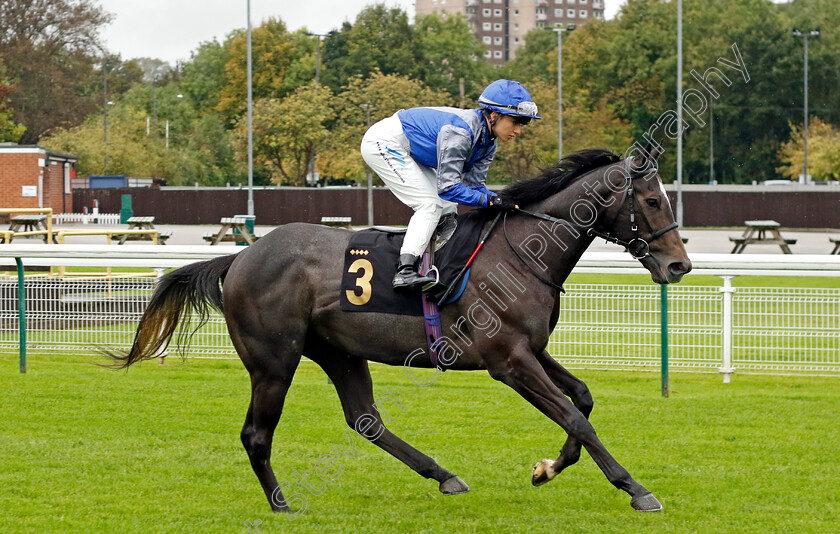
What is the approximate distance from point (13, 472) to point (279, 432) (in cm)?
167

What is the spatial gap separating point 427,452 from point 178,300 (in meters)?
1.72

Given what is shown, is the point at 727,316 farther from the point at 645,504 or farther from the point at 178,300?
the point at 178,300

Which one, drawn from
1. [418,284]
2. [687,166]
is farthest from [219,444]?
[687,166]

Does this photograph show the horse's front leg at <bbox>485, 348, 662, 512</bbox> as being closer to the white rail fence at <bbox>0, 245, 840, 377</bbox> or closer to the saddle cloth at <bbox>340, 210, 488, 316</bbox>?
the saddle cloth at <bbox>340, 210, 488, 316</bbox>

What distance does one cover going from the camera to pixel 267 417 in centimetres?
501

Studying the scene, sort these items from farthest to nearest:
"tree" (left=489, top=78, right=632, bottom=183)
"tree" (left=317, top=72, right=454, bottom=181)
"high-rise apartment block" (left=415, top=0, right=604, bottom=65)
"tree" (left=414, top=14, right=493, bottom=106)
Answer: "high-rise apartment block" (left=415, top=0, right=604, bottom=65) < "tree" (left=414, top=14, right=493, bottom=106) < "tree" (left=489, top=78, right=632, bottom=183) < "tree" (left=317, top=72, right=454, bottom=181)

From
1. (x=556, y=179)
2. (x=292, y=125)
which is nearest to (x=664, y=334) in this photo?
(x=556, y=179)

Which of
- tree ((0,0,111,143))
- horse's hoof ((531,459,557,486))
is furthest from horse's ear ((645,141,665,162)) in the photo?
tree ((0,0,111,143))

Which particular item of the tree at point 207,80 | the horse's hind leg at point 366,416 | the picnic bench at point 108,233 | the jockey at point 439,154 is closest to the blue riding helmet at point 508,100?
the jockey at point 439,154

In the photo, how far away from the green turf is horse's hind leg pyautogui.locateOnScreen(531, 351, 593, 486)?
186mm

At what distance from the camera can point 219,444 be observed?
20.4 feet

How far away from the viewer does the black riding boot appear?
4844mm

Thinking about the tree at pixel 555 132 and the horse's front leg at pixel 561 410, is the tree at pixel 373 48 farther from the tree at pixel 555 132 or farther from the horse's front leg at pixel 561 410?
the horse's front leg at pixel 561 410

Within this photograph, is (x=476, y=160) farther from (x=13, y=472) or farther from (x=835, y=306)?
(x=835, y=306)
